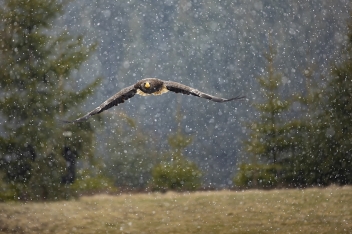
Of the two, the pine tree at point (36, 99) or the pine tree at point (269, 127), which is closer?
the pine tree at point (36, 99)

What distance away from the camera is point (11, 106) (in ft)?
31.5

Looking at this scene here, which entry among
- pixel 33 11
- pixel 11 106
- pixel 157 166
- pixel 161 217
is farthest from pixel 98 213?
pixel 33 11

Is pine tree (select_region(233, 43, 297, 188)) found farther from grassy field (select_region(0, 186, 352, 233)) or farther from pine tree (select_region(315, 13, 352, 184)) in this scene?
grassy field (select_region(0, 186, 352, 233))

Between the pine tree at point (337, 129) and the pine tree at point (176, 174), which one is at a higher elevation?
the pine tree at point (337, 129)

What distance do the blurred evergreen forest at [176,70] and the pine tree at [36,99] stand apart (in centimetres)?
3

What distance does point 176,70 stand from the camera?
48.5 feet

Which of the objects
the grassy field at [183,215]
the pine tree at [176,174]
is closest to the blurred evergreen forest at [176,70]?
the pine tree at [176,174]

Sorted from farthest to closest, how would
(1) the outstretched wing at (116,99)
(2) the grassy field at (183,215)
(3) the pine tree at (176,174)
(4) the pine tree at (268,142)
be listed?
(4) the pine tree at (268,142) → (3) the pine tree at (176,174) → (2) the grassy field at (183,215) → (1) the outstretched wing at (116,99)

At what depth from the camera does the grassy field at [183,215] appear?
8.52 m

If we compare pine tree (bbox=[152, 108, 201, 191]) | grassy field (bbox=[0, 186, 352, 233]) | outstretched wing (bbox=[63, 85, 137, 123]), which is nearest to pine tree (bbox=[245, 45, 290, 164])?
grassy field (bbox=[0, 186, 352, 233])

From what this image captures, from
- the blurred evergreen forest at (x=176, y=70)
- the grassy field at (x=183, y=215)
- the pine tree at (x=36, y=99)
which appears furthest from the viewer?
the blurred evergreen forest at (x=176, y=70)

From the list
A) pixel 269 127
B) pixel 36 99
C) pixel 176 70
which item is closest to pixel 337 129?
pixel 269 127

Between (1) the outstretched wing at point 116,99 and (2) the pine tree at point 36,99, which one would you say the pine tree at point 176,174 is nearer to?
(2) the pine tree at point 36,99

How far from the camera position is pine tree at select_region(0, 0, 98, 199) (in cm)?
946
